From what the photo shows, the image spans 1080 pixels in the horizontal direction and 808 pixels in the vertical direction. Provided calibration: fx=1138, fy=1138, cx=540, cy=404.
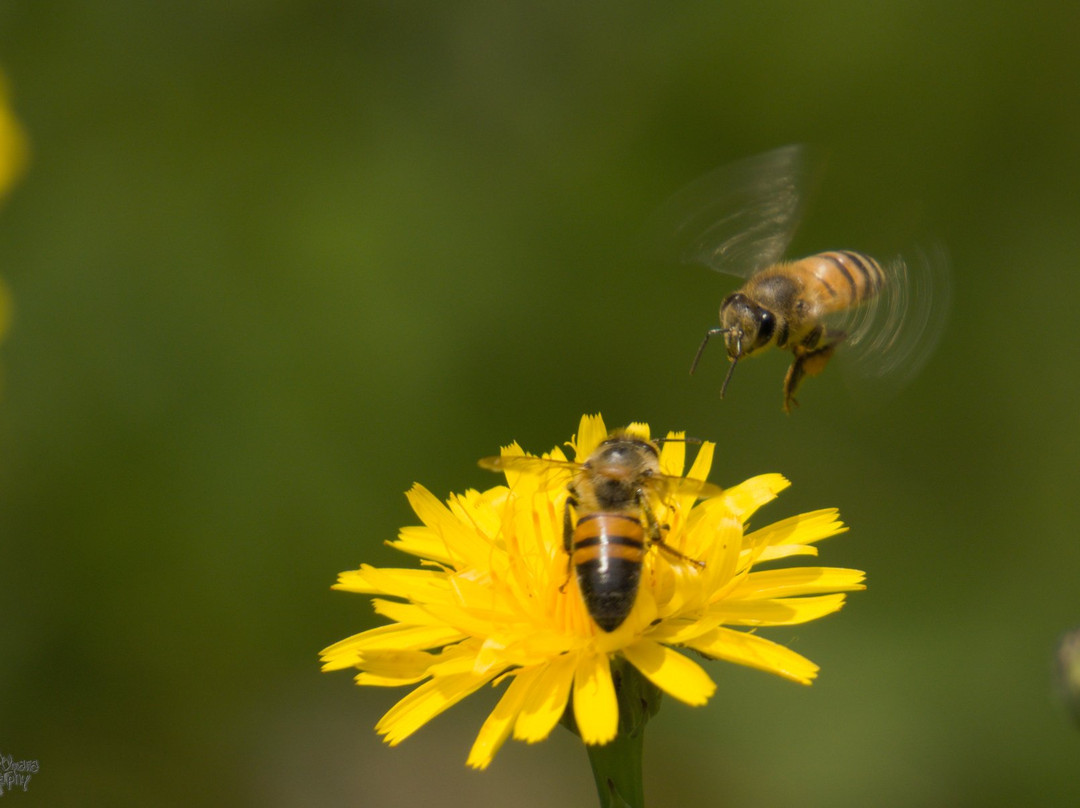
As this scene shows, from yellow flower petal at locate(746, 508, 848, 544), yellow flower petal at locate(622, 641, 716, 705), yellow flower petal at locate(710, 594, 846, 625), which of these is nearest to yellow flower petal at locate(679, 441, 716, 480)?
yellow flower petal at locate(746, 508, 848, 544)

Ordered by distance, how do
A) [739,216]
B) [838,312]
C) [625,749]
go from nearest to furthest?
[625,749] → [838,312] → [739,216]

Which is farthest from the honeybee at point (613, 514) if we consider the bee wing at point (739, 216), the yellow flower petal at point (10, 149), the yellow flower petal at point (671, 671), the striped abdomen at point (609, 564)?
the yellow flower petal at point (10, 149)

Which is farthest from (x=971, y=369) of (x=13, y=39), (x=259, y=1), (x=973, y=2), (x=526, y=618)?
(x=13, y=39)

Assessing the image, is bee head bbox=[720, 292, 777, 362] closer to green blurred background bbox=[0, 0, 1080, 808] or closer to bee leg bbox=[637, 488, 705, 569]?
bee leg bbox=[637, 488, 705, 569]

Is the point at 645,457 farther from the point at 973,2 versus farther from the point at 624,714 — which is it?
the point at 973,2

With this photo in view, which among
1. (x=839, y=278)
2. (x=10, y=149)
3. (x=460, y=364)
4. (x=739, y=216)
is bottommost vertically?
(x=839, y=278)

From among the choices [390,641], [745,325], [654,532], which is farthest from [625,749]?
[745,325]

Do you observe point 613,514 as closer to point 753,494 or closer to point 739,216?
point 753,494
